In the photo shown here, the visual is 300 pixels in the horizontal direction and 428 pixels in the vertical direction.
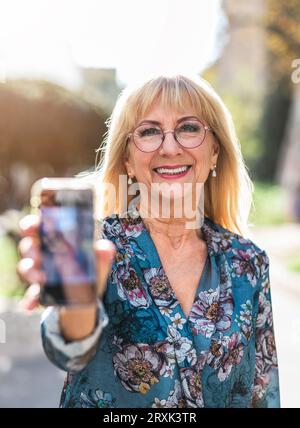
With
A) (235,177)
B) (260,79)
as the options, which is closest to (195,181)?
(235,177)

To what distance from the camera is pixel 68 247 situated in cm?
125

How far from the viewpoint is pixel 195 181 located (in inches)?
80.7

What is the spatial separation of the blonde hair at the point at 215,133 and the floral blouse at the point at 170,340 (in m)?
0.27

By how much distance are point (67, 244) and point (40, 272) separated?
8cm

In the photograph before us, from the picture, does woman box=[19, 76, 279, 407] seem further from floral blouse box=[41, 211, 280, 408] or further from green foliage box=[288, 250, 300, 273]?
green foliage box=[288, 250, 300, 273]

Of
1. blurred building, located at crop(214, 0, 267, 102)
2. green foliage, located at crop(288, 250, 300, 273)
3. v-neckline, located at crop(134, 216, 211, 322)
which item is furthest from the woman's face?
blurred building, located at crop(214, 0, 267, 102)

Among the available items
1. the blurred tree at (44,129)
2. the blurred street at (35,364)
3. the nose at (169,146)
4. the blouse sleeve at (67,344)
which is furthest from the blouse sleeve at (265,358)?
the blurred tree at (44,129)

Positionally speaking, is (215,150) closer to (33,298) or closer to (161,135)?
(161,135)

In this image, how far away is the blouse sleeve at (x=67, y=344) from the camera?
4.37 ft

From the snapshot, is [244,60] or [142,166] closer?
[142,166]

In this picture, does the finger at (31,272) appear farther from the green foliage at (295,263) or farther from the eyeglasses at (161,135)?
the green foliage at (295,263)

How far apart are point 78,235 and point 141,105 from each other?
85cm

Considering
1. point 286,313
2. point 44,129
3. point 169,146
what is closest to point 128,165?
point 169,146
